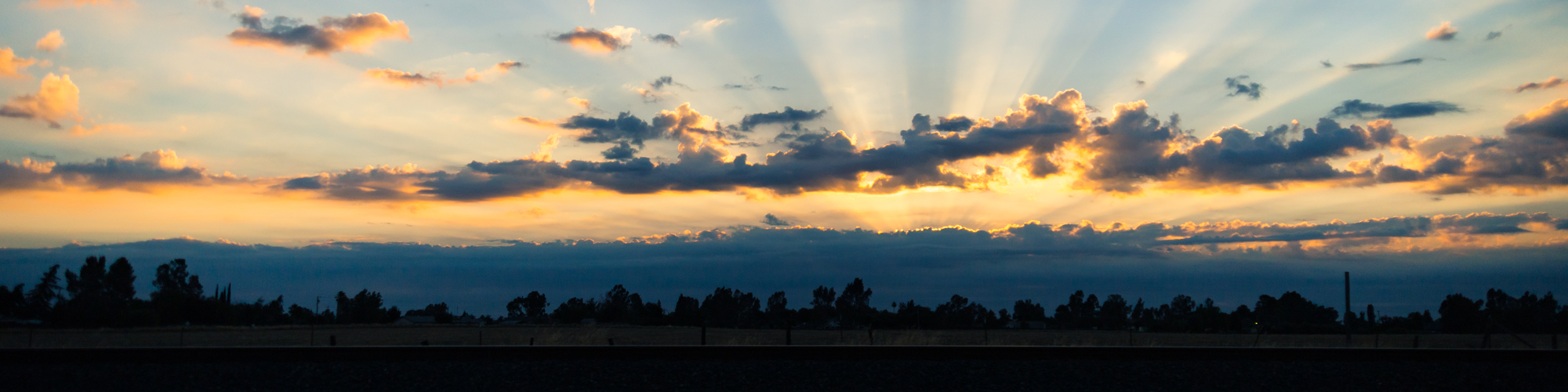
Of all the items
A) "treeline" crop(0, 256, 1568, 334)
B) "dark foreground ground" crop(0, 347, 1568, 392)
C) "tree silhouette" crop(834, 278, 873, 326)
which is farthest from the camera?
"tree silhouette" crop(834, 278, 873, 326)

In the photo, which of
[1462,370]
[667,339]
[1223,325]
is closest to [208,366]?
[1462,370]

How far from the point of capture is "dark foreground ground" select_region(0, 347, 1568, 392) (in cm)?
1599

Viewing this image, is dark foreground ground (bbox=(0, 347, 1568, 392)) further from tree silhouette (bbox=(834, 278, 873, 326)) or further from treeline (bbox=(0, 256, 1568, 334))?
tree silhouette (bbox=(834, 278, 873, 326))

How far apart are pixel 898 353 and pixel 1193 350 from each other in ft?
21.8

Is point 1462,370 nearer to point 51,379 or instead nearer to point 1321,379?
point 1321,379

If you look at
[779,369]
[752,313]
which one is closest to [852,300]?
[752,313]

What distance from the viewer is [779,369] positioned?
17.2m

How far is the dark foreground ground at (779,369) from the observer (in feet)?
52.5

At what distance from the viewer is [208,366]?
1755 cm

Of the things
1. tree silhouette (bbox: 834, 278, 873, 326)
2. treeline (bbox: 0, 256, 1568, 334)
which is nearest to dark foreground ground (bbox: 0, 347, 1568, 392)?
treeline (bbox: 0, 256, 1568, 334)

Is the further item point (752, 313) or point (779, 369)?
point (752, 313)

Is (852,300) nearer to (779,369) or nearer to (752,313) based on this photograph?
(752,313)

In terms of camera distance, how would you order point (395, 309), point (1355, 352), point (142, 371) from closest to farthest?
point (142, 371)
point (1355, 352)
point (395, 309)

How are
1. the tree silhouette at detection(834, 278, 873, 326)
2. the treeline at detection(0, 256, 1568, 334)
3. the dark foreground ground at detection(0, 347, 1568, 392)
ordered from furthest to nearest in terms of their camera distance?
the tree silhouette at detection(834, 278, 873, 326) → the treeline at detection(0, 256, 1568, 334) → the dark foreground ground at detection(0, 347, 1568, 392)
